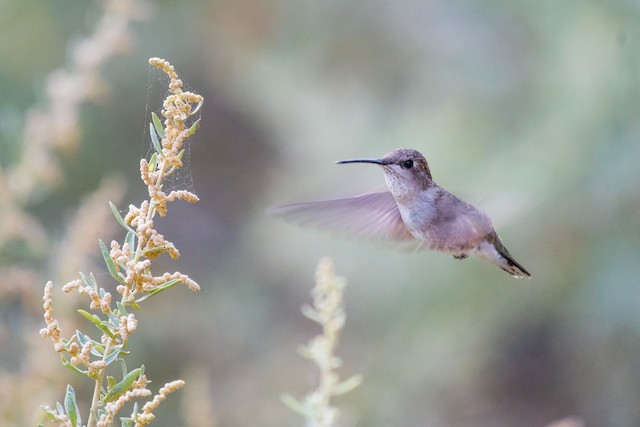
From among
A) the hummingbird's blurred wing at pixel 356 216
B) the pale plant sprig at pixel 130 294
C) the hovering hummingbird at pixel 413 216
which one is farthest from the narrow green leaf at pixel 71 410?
the hovering hummingbird at pixel 413 216

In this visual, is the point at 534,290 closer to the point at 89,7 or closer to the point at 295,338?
the point at 295,338

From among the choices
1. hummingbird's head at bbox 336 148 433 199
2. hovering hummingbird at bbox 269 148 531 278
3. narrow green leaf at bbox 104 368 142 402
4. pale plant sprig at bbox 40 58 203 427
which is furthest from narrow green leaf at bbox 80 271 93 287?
hummingbird's head at bbox 336 148 433 199

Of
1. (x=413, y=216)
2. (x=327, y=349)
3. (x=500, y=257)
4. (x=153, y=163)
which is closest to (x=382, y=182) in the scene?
(x=500, y=257)

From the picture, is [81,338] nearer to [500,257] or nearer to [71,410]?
[71,410]

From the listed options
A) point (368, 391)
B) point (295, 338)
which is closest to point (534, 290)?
point (368, 391)

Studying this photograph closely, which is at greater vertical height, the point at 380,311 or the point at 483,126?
the point at 483,126

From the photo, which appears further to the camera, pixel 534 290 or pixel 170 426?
pixel 534 290

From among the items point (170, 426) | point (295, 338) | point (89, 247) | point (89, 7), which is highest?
point (89, 7)
